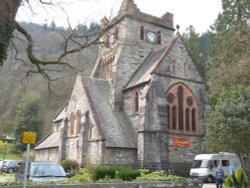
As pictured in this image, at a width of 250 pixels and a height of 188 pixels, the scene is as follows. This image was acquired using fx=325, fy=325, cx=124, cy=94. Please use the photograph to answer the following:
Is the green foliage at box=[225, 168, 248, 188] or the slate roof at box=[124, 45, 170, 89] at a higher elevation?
the slate roof at box=[124, 45, 170, 89]

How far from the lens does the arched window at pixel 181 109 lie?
29.7m

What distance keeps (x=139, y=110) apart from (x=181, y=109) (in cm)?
454

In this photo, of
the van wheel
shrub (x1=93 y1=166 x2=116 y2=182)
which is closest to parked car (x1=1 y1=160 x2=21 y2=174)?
shrub (x1=93 y1=166 x2=116 y2=182)

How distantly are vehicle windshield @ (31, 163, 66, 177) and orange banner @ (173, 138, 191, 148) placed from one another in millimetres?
15280

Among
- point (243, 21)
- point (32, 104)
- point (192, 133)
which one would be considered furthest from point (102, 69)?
point (32, 104)

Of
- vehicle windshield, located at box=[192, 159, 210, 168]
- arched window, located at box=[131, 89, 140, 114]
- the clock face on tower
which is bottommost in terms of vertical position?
vehicle windshield, located at box=[192, 159, 210, 168]

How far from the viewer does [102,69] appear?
38375mm

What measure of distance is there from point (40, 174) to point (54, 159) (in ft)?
70.1

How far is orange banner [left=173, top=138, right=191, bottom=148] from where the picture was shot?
94.5 feet

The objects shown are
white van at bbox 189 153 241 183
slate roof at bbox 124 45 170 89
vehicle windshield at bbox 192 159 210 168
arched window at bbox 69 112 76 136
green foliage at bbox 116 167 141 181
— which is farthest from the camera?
arched window at bbox 69 112 76 136

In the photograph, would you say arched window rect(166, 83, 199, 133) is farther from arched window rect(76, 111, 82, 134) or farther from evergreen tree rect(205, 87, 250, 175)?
arched window rect(76, 111, 82, 134)

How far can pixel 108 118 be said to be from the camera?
29.9m

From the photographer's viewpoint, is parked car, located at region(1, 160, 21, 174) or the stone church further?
parked car, located at region(1, 160, 21, 174)

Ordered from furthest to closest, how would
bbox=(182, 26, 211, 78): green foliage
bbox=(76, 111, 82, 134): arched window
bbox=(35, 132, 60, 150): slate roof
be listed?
bbox=(182, 26, 211, 78): green foliage < bbox=(35, 132, 60, 150): slate roof < bbox=(76, 111, 82, 134): arched window
